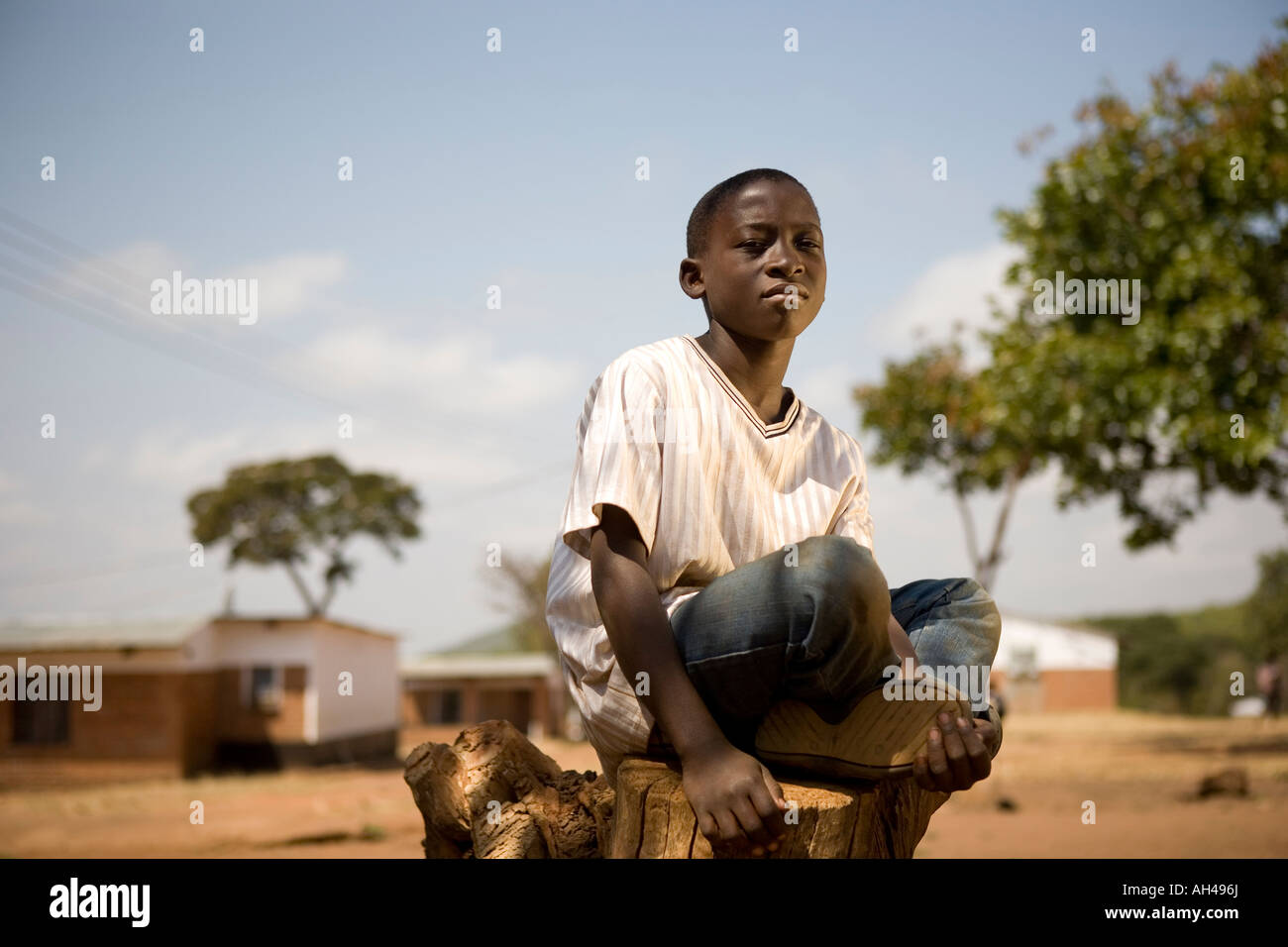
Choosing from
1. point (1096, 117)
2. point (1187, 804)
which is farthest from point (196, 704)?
point (1096, 117)

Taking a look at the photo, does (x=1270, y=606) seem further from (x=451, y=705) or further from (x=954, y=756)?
(x=954, y=756)

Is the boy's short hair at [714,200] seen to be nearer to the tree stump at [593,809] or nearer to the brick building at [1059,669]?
the tree stump at [593,809]

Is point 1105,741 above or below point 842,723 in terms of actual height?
below

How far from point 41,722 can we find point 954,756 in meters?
22.8

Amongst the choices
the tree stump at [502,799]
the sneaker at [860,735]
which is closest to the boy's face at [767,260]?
the sneaker at [860,735]

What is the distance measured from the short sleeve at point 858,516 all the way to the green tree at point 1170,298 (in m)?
11.4

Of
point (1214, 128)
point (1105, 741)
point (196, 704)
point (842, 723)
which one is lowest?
point (1105, 741)

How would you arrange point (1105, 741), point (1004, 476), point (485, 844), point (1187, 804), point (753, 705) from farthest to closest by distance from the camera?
point (1105, 741) → point (1004, 476) → point (1187, 804) → point (485, 844) → point (753, 705)

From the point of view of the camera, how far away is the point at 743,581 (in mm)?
2010
